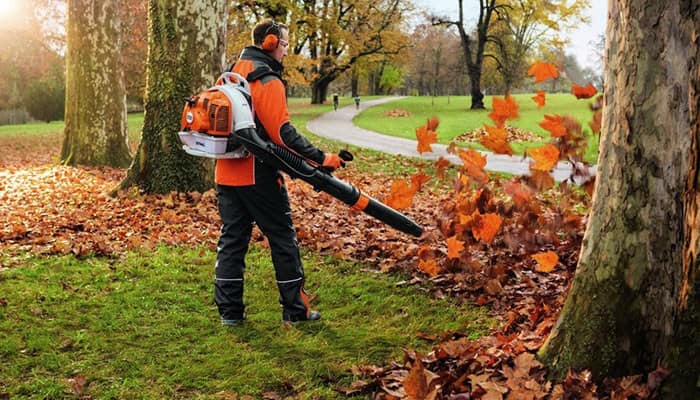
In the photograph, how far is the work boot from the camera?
4559mm

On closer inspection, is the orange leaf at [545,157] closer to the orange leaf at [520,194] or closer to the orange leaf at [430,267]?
the orange leaf at [520,194]

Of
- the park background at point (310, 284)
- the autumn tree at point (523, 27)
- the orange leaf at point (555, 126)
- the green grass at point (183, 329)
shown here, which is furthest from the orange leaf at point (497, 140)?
the autumn tree at point (523, 27)

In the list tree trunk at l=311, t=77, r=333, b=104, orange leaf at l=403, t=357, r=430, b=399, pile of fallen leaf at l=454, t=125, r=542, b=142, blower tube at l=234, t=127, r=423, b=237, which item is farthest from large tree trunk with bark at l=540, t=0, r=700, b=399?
Result: tree trunk at l=311, t=77, r=333, b=104

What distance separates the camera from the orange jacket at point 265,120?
13.6 feet

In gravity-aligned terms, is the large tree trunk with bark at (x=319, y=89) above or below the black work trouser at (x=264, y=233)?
above

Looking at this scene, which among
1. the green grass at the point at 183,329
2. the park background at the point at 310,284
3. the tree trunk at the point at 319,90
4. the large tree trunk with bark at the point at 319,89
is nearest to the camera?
the park background at the point at 310,284

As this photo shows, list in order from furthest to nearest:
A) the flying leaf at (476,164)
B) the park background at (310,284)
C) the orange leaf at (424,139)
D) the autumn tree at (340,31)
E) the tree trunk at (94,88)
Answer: the autumn tree at (340,31) < the tree trunk at (94,88) < the flying leaf at (476,164) < the orange leaf at (424,139) < the park background at (310,284)

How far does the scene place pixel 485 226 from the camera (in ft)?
17.5

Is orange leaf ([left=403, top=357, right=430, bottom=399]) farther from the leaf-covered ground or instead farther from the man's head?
the man's head

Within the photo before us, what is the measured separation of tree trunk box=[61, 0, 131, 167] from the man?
9.70 meters

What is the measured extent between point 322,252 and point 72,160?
8.88 m

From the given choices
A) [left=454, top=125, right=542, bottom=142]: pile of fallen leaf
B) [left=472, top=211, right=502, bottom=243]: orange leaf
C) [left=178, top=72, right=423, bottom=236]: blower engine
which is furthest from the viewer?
[left=454, top=125, right=542, bottom=142]: pile of fallen leaf

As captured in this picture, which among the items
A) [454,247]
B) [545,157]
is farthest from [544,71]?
[454,247]

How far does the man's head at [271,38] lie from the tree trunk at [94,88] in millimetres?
9887
